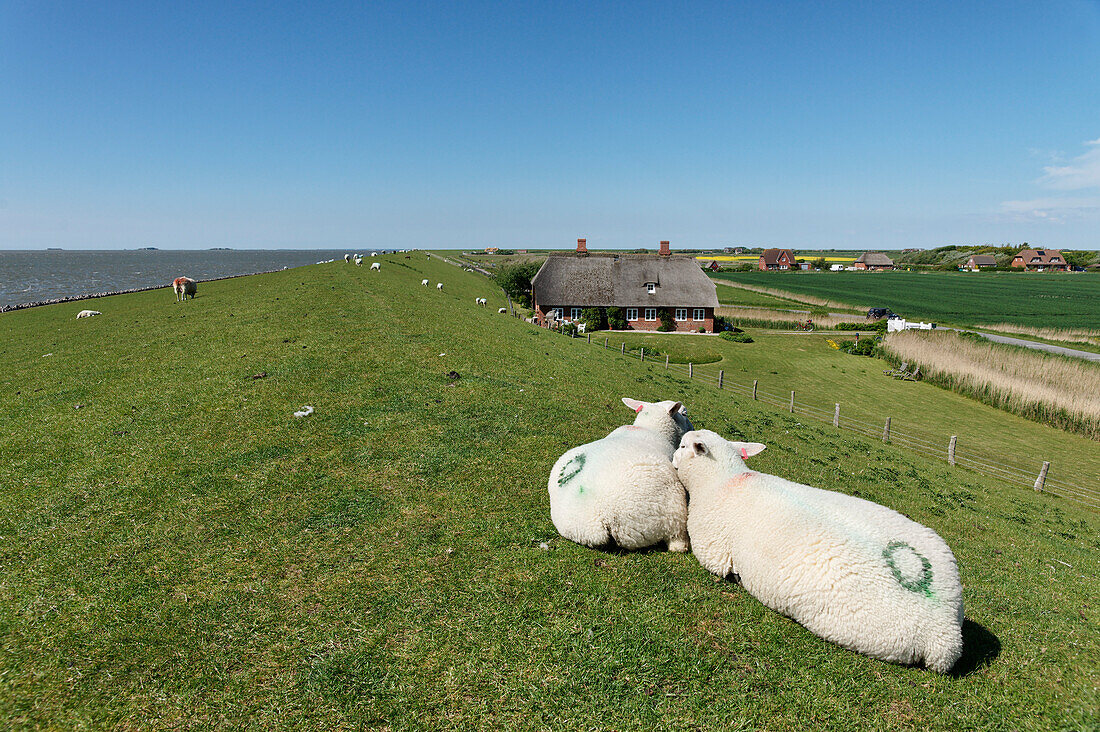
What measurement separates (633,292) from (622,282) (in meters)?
1.97

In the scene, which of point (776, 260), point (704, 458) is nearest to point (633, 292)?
point (704, 458)

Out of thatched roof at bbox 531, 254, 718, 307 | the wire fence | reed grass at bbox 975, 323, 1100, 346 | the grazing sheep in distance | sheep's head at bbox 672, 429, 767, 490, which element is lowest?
the wire fence

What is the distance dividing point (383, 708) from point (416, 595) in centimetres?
172

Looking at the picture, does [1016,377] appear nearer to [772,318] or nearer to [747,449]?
[772,318]

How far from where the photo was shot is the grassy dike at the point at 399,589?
518cm

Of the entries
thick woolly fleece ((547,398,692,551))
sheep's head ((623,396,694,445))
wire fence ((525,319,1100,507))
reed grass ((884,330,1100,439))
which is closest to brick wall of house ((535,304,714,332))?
reed grass ((884,330,1100,439))

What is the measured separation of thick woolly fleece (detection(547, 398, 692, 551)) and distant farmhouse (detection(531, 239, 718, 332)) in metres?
44.5

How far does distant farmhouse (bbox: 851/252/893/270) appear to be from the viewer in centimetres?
16250

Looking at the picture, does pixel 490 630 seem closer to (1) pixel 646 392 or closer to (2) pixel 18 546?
(2) pixel 18 546

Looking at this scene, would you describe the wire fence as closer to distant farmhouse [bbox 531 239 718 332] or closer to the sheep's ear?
the sheep's ear

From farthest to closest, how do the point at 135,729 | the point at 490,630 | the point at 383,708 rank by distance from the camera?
the point at 490,630, the point at 383,708, the point at 135,729

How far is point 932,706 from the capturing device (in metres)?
5.29

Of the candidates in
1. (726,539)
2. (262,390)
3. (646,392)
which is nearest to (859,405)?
(646,392)

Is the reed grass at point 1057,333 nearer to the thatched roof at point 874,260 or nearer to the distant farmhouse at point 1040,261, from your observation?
the thatched roof at point 874,260
